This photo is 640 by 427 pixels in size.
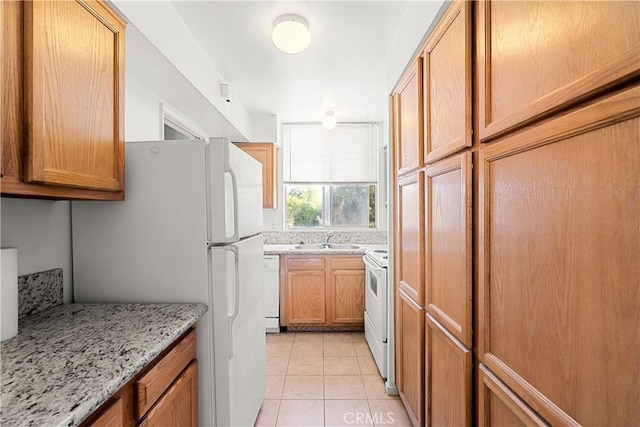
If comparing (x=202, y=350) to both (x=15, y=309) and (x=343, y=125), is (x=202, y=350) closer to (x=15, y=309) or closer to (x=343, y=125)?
(x=15, y=309)

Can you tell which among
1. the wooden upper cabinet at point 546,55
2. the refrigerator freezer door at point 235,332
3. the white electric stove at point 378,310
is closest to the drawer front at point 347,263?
the white electric stove at point 378,310

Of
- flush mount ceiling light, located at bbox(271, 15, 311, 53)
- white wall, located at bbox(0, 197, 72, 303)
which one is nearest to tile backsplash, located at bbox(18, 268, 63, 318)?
white wall, located at bbox(0, 197, 72, 303)

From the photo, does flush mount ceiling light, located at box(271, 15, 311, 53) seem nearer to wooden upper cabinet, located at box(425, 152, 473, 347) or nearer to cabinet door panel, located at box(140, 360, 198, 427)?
wooden upper cabinet, located at box(425, 152, 473, 347)

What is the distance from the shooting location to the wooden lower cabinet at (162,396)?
843 mm

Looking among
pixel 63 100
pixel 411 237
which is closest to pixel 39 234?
pixel 63 100

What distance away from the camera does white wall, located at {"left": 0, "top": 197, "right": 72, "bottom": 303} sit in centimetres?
120

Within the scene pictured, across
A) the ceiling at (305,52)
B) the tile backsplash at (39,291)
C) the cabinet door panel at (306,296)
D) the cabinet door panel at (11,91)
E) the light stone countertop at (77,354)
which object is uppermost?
the ceiling at (305,52)

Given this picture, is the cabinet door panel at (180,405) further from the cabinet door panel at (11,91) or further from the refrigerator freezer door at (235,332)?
the cabinet door panel at (11,91)

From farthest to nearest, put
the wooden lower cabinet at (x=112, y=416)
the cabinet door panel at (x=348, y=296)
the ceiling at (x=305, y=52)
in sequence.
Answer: the cabinet door panel at (x=348, y=296) → the ceiling at (x=305, y=52) → the wooden lower cabinet at (x=112, y=416)

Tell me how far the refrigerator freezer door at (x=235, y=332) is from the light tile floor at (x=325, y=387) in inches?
13.2

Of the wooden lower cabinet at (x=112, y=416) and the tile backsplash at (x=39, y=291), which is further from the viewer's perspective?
the tile backsplash at (x=39, y=291)

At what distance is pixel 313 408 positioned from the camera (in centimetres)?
205

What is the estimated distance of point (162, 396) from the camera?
3.51 feet

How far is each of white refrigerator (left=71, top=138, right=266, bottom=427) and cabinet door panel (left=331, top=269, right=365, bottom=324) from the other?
6.60 feet
